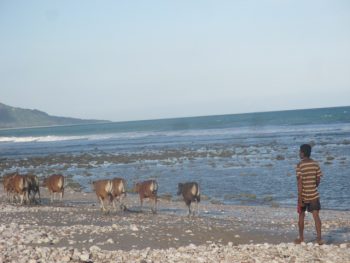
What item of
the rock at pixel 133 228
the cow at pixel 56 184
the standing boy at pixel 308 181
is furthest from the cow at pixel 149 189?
the standing boy at pixel 308 181

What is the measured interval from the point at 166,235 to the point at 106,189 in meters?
5.47

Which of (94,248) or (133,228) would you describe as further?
(133,228)

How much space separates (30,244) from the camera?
9.98 m

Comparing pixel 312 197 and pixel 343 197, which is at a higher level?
pixel 312 197

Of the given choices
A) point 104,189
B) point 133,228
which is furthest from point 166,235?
point 104,189

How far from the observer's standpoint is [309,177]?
34.2 ft

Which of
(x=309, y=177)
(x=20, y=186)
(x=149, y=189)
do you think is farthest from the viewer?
(x=20, y=186)

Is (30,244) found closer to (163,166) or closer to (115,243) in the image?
(115,243)

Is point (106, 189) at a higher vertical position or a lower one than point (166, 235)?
higher

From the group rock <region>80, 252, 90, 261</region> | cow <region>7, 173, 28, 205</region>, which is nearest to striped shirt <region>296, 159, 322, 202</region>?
rock <region>80, 252, 90, 261</region>

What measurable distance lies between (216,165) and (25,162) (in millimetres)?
18874

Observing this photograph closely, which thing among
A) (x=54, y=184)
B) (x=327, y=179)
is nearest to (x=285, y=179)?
(x=327, y=179)

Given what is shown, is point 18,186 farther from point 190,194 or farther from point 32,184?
point 190,194

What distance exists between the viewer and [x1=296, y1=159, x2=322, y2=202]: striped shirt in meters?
10.4
